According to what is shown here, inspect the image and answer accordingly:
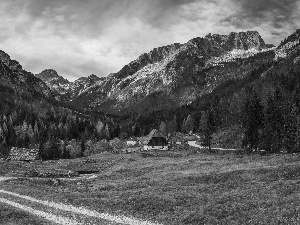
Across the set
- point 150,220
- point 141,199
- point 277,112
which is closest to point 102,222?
point 150,220

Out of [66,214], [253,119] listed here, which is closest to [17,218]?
[66,214]

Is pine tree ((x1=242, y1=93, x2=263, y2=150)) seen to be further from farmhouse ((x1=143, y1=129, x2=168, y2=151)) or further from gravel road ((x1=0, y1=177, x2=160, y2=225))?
gravel road ((x1=0, y1=177, x2=160, y2=225))

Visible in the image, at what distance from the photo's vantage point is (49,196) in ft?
150

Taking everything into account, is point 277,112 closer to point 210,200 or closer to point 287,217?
point 210,200

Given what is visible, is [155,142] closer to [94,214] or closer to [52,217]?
[94,214]

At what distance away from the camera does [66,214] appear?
112ft

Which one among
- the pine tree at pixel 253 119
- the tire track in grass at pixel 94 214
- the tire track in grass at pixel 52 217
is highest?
the pine tree at pixel 253 119

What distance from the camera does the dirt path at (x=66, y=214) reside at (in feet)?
102

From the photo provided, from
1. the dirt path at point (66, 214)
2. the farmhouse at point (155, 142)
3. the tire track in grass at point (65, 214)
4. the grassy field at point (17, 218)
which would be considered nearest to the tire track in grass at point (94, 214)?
the dirt path at point (66, 214)

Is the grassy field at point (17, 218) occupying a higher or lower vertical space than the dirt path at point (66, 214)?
higher

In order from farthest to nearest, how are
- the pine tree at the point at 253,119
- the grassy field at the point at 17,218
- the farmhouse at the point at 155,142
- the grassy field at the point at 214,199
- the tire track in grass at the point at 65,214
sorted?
the farmhouse at the point at 155,142, the pine tree at the point at 253,119, the tire track in grass at the point at 65,214, the grassy field at the point at 214,199, the grassy field at the point at 17,218

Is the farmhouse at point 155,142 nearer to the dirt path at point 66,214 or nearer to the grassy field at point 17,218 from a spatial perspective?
the dirt path at point 66,214

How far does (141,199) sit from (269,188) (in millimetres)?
14133

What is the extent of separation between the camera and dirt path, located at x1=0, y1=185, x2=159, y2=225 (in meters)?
31.2
